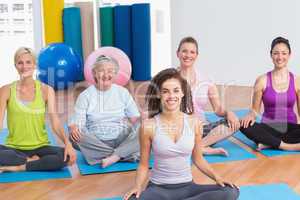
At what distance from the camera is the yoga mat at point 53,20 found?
4.95m

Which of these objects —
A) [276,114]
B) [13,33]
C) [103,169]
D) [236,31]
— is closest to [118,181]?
[103,169]

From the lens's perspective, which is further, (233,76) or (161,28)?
(161,28)

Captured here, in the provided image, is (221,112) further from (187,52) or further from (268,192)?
(268,192)

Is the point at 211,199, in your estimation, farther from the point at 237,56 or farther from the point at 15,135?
the point at 237,56

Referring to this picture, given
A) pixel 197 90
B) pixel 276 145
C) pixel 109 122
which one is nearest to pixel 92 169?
pixel 109 122

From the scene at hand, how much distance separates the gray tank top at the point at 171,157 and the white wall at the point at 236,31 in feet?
10.0

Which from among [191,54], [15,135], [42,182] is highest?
[191,54]

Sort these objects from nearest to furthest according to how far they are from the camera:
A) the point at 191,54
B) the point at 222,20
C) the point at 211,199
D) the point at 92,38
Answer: the point at 211,199, the point at 191,54, the point at 222,20, the point at 92,38

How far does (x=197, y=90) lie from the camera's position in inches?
111

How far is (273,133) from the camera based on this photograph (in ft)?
9.51

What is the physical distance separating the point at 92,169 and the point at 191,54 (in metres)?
0.85

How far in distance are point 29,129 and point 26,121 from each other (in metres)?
0.05

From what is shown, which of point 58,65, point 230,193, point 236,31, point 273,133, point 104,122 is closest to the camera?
point 230,193

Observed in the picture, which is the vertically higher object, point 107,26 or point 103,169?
point 107,26
